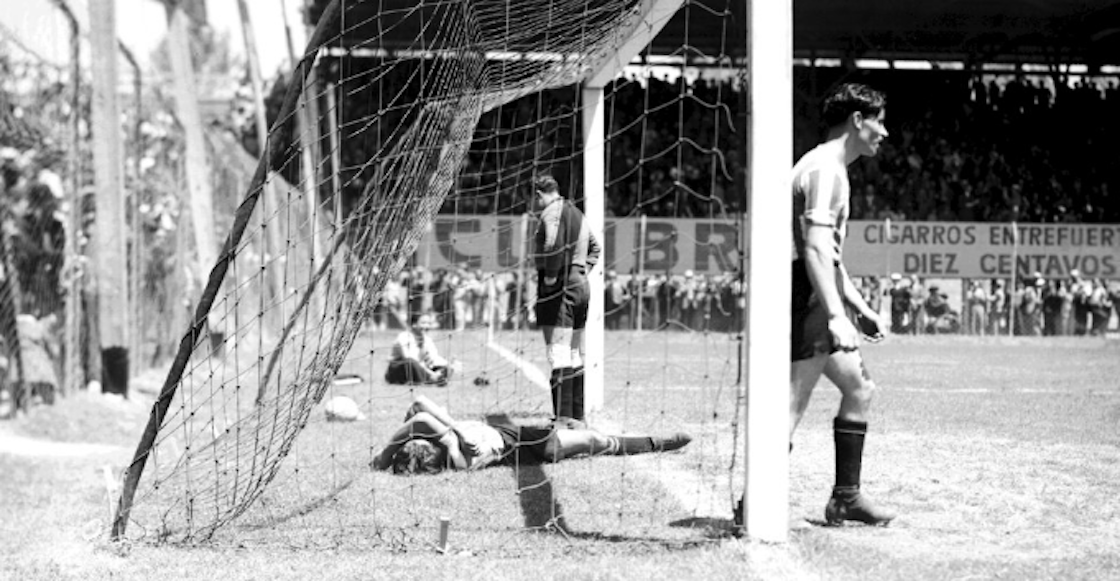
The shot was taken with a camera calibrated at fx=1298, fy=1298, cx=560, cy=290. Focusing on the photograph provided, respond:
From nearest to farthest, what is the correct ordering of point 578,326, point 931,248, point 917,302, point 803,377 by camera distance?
point 803,377
point 578,326
point 917,302
point 931,248

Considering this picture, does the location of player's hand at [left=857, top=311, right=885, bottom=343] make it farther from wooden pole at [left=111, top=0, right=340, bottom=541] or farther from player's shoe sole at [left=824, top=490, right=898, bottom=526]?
wooden pole at [left=111, top=0, right=340, bottom=541]

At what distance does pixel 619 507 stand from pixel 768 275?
144cm

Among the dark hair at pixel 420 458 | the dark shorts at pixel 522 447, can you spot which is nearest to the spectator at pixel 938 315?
the dark shorts at pixel 522 447

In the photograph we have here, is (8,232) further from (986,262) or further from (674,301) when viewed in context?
(986,262)

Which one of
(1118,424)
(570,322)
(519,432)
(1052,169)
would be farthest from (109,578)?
(1052,169)

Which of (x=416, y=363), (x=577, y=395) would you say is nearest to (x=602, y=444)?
(x=577, y=395)

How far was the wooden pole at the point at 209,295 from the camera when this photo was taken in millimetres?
5125

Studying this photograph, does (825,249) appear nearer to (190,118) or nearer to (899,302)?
(190,118)

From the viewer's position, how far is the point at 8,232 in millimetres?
9562

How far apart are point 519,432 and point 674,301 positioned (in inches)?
681

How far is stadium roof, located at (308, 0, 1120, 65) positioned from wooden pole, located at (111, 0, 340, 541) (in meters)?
19.6

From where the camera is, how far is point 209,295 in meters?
5.18

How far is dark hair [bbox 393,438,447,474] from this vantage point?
6.75m

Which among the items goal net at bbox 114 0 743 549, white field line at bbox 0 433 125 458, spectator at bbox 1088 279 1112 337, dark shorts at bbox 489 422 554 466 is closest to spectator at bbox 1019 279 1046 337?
spectator at bbox 1088 279 1112 337
